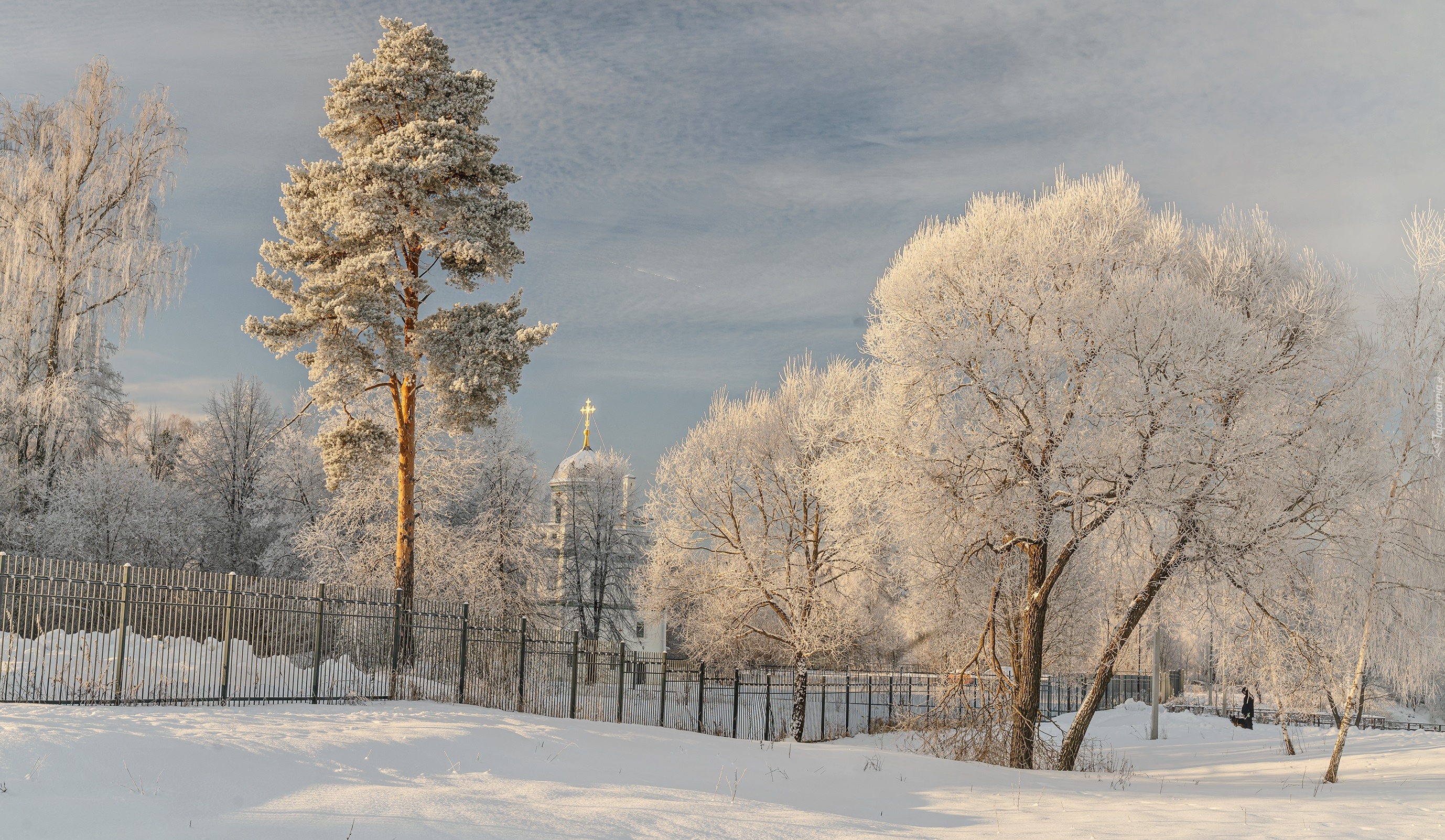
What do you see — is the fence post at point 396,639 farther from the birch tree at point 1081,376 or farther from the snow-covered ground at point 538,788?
the birch tree at point 1081,376

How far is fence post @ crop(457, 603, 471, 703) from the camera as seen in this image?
57.0 ft

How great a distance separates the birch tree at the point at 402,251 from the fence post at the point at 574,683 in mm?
4169

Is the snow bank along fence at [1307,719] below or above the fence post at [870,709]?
below

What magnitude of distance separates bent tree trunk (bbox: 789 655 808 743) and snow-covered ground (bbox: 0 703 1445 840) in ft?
40.5

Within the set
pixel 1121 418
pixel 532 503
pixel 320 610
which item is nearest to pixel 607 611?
pixel 532 503

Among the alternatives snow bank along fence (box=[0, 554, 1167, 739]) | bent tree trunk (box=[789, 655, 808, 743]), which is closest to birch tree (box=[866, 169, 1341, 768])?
snow bank along fence (box=[0, 554, 1167, 739])

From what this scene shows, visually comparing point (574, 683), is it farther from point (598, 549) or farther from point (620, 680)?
point (598, 549)

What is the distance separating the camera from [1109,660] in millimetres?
17844

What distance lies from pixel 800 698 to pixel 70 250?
77.8ft

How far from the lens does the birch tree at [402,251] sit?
69.9ft

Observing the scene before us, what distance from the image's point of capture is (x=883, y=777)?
509 inches

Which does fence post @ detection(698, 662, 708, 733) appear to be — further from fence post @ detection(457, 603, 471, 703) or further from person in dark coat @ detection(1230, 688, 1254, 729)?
person in dark coat @ detection(1230, 688, 1254, 729)

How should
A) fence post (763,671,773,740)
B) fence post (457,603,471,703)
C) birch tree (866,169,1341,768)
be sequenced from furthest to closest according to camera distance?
fence post (763,671,773,740), fence post (457,603,471,703), birch tree (866,169,1341,768)

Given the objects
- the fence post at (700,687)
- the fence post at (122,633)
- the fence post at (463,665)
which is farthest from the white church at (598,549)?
the fence post at (122,633)
